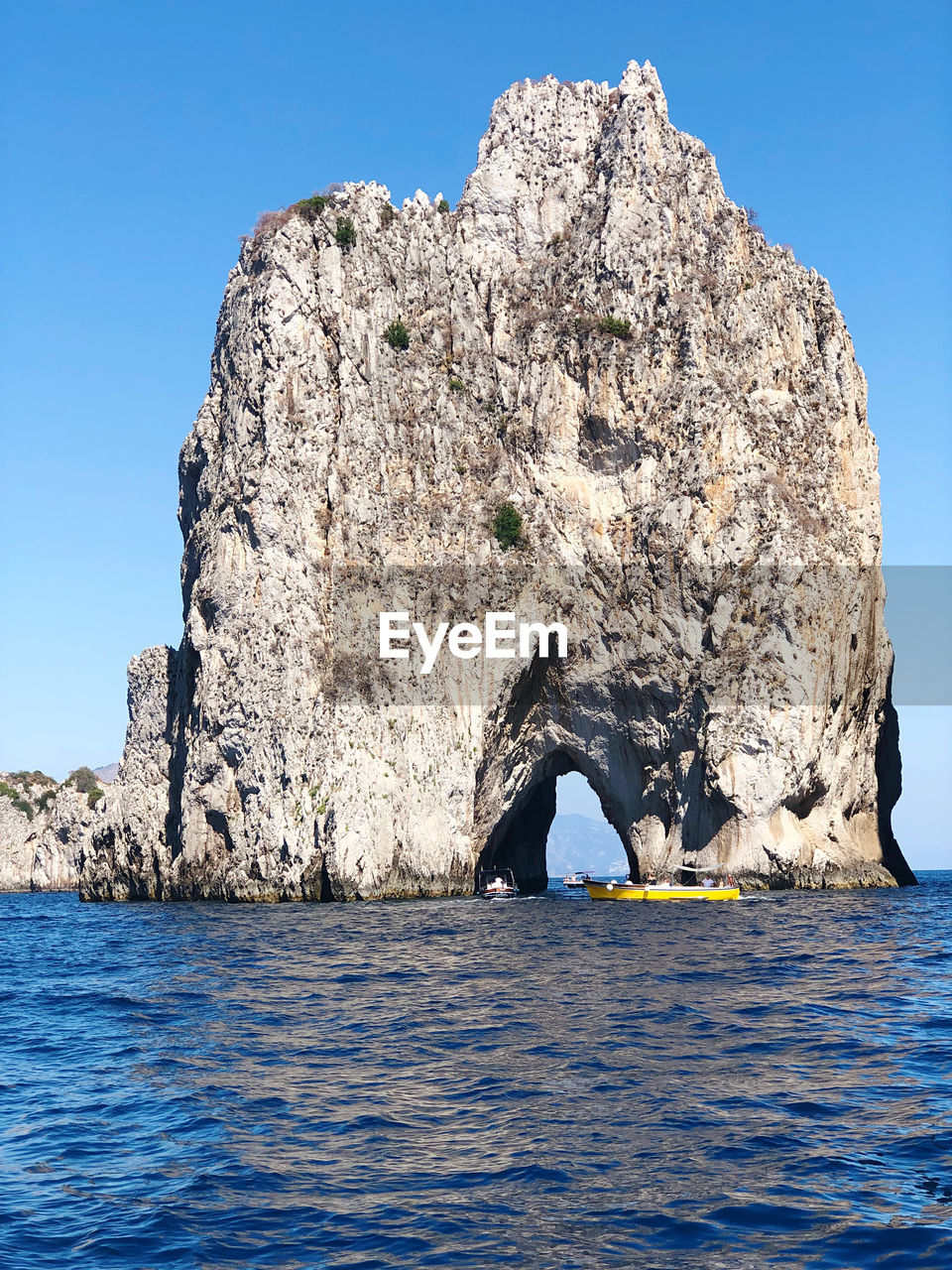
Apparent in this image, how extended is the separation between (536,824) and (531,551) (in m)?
24.4

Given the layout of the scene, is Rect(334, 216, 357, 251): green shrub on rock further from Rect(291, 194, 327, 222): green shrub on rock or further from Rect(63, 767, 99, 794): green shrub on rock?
Rect(63, 767, 99, 794): green shrub on rock

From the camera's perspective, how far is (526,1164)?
43.5ft

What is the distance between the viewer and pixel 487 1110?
51.1 feet

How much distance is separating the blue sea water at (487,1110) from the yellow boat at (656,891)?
64.1ft

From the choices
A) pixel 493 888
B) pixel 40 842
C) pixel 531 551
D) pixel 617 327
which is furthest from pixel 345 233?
pixel 40 842

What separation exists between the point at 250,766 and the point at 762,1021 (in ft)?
130

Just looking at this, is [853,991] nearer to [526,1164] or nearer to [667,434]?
[526,1164]

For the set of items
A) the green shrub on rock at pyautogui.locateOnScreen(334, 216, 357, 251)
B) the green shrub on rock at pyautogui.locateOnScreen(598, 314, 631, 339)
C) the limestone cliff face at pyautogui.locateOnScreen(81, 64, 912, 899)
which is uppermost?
the green shrub on rock at pyautogui.locateOnScreen(334, 216, 357, 251)

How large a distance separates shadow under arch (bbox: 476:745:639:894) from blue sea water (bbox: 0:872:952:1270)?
30772 millimetres

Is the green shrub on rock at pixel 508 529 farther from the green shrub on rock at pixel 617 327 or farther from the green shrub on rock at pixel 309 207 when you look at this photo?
the green shrub on rock at pixel 309 207

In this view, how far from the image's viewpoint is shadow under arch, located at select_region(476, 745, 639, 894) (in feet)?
204

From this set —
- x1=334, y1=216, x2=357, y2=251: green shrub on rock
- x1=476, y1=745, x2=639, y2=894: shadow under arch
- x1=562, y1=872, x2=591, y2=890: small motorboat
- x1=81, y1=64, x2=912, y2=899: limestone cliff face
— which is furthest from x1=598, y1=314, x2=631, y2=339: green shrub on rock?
x1=562, y1=872, x2=591, y2=890: small motorboat

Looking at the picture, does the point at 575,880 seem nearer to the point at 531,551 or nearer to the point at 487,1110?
the point at 531,551

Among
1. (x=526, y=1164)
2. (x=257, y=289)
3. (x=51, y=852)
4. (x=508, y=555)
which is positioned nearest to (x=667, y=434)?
(x=508, y=555)
